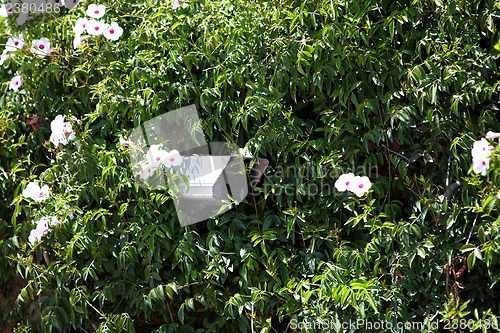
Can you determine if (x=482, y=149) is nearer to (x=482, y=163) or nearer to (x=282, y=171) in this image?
(x=482, y=163)

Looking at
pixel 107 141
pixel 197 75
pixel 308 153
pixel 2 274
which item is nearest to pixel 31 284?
pixel 2 274

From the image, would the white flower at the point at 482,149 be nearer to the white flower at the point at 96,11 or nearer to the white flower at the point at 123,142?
the white flower at the point at 123,142

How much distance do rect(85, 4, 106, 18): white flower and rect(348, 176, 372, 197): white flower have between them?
1272mm

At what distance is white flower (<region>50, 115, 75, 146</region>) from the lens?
2234 millimetres

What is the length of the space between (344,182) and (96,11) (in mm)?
1285

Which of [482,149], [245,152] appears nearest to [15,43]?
[245,152]

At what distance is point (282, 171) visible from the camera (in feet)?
6.63

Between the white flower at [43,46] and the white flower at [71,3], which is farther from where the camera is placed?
the white flower at [71,3]

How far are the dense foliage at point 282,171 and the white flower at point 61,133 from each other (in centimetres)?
4

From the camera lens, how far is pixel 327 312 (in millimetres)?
1859

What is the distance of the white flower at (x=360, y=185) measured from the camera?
72.4 inches

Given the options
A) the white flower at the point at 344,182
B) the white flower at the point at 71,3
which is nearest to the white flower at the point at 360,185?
the white flower at the point at 344,182

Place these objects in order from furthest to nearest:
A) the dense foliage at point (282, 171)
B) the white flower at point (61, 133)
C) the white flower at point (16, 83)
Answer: the white flower at point (16, 83), the white flower at point (61, 133), the dense foliage at point (282, 171)

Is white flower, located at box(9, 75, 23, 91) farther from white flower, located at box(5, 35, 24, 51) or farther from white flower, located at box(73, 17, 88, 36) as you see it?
white flower, located at box(73, 17, 88, 36)
